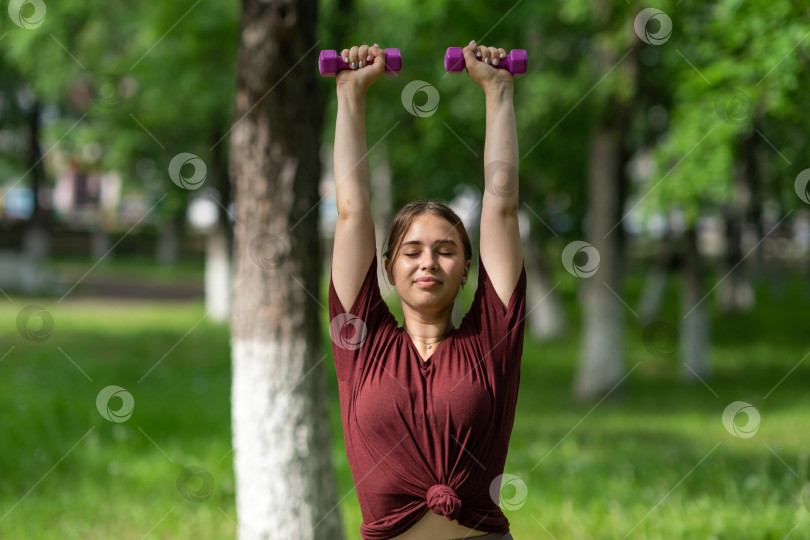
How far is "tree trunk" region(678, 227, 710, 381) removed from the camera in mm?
14602

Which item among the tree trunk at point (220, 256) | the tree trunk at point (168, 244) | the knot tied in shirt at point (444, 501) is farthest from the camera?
the tree trunk at point (168, 244)

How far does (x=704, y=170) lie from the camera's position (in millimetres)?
8555

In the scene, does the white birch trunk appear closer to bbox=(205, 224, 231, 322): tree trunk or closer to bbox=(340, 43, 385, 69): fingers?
bbox=(340, 43, 385, 69): fingers

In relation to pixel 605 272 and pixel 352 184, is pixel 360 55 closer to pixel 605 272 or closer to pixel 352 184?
pixel 352 184

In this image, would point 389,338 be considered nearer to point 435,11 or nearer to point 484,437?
point 484,437

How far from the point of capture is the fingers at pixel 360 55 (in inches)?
92.4

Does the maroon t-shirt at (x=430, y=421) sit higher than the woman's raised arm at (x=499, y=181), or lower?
lower

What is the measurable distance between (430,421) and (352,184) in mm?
664

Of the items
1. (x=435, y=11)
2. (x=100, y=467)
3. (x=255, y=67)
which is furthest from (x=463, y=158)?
(x=255, y=67)

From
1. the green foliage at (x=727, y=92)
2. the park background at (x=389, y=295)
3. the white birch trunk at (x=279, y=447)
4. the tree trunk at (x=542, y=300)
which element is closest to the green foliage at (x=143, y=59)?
the park background at (x=389, y=295)

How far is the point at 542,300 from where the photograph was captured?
61.8 feet

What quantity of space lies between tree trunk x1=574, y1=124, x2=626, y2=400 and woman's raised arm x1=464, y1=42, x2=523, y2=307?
1069 centimetres

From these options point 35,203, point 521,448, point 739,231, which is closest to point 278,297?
point 521,448

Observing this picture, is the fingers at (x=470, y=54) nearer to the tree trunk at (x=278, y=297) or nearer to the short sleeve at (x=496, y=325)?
the short sleeve at (x=496, y=325)
